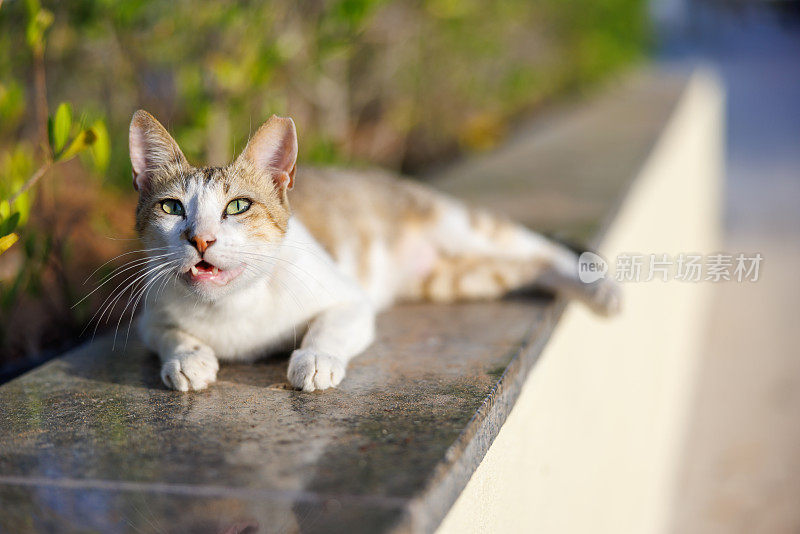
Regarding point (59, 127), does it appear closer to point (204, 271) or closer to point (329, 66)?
point (204, 271)

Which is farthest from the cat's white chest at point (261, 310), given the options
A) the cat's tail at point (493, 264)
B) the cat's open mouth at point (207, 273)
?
the cat's tail at point (493, 264)

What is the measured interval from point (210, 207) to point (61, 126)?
363 millimetres

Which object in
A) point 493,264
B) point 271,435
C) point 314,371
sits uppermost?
point 493,264

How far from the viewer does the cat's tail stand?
7.87 feet

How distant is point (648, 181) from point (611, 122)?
1980 millimetres

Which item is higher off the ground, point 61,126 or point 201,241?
point 61,126

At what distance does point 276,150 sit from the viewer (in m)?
1.68

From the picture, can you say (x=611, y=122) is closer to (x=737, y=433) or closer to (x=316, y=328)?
(x=737, y=433)

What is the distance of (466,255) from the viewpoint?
2.57 m

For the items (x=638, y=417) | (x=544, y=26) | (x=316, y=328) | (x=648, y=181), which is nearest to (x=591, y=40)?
(x=544, y=26)

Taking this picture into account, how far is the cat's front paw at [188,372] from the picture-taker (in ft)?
5.50

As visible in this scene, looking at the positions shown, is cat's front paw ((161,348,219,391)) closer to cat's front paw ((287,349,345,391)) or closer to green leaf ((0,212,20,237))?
cat's front paw ((287,349,345,391))

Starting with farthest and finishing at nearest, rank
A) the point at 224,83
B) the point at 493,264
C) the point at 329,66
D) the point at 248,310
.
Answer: the point at 329,66, the point at 224,83, the point at 493,264, the point at 248,310

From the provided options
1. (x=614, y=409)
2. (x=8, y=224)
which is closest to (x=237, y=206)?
(x=8, y=224)
